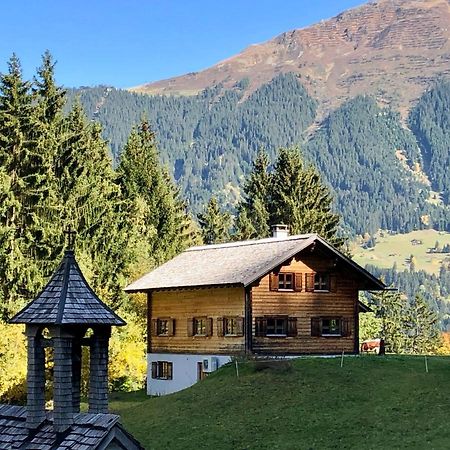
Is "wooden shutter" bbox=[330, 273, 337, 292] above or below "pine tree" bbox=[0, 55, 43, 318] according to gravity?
below

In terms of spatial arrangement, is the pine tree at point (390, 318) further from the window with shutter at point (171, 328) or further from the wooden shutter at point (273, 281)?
the wooden shutter at point (273, 281)

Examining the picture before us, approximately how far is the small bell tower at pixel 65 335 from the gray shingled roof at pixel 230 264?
94.5 ft

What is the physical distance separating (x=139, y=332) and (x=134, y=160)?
27.1m

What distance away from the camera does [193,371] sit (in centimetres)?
5384

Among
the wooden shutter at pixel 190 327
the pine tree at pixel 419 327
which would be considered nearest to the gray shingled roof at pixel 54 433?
the wooden shutter at pixel 190 327

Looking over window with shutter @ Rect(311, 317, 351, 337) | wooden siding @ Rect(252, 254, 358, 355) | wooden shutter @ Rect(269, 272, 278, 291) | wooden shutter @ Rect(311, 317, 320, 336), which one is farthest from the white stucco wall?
window with shutter @ Rect(311, 317, 351, 337)

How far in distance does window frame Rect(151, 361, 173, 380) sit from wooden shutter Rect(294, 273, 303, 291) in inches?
359

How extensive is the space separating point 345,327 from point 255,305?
6.16 m

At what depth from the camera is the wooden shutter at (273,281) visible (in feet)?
170

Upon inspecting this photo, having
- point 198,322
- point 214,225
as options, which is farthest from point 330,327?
point 214,225

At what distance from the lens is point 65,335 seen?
1941 cm

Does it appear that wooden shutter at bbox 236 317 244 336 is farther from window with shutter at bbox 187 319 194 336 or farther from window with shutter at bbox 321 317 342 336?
window with shutter at bbox 321 317 342 336

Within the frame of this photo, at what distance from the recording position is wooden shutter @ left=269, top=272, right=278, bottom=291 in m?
51.8

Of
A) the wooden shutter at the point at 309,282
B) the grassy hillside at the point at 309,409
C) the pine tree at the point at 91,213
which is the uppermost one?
the pine tree at the point at 91,213
